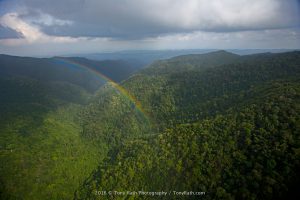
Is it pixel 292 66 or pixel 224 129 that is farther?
pixel 292 66

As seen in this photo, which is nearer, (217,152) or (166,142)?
(217,152)

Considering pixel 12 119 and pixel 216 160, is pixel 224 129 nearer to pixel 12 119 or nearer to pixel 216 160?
pixel 216 160

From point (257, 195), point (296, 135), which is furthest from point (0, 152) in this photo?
point (296, 135)

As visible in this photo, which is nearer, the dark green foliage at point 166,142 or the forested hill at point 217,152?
the forested hill at point 217,152

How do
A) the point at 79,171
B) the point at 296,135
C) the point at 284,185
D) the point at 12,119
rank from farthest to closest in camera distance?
the point at 12,119
the point at 79,171
the point at 296,135
the point at 284,185

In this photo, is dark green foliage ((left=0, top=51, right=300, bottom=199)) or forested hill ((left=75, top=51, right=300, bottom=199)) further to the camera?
dark green foliage ((left=0, top=51, right=300, bottom=199))

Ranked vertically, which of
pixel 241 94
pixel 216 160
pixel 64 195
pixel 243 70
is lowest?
pixel 64 195

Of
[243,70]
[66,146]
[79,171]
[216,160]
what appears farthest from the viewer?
[243,70]

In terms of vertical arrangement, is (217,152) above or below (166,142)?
above

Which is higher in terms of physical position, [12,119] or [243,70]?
[243,70]

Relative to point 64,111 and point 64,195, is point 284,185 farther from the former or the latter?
point 64,111
